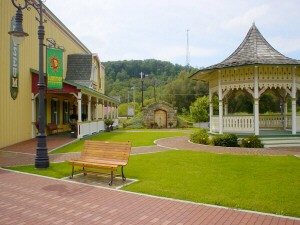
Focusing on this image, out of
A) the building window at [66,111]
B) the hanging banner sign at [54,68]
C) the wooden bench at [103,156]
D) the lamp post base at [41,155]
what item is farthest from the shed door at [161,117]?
the wooden bench at [103,156]

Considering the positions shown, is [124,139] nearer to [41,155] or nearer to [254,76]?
[254,76]

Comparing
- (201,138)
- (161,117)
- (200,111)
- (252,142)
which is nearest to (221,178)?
(252,142)

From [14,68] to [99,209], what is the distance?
13.6 metres

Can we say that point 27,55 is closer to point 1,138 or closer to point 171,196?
point 1,138

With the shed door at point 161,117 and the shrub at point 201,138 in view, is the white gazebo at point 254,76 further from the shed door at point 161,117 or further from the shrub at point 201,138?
the shed door at point 161,117

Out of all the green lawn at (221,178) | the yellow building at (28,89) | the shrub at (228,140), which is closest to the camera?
the green lawn at (221,178)

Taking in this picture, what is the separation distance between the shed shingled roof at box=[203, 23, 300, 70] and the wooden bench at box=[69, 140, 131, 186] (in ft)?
32.3

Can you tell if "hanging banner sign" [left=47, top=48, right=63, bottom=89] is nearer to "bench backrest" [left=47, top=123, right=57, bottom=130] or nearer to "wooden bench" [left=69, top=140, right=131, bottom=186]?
"bench backrest" [left=47, top=123, right=57, bottom=130]

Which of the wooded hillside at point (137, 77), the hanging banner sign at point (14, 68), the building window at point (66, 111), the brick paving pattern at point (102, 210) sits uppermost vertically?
the wooded hillside at point (137, 77)

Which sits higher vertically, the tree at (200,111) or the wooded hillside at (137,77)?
the wooded hillside at (137,77)

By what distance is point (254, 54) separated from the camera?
17031 millimetres

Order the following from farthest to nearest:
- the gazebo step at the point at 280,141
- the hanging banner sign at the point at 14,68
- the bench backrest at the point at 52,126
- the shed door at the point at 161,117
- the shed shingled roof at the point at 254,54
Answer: the shed door at the point at 161,117, the bench backrest at the point at 52,126, the hanging banner sign at the point at 14,68, the shed shingled roof at the point at 254,54, the gazebo step at the point at 280,141

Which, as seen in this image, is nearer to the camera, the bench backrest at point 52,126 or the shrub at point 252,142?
the shrub at point 252,142

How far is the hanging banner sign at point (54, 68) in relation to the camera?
17484mm
